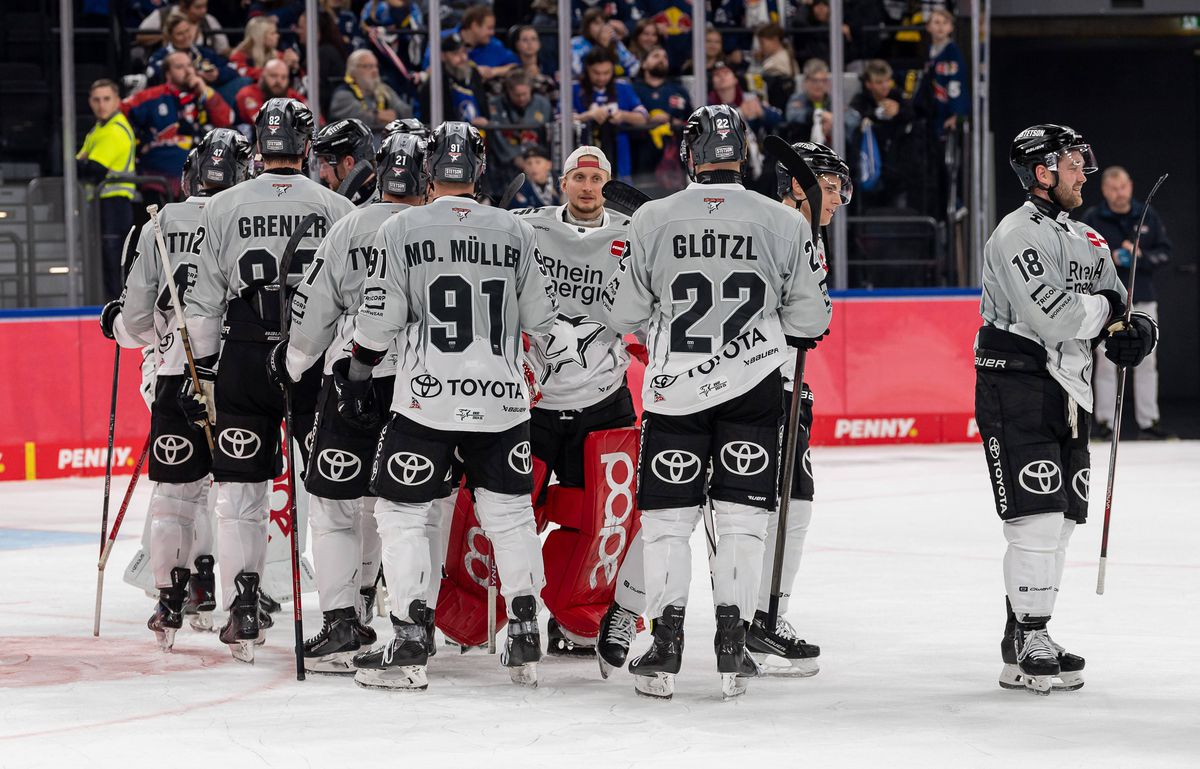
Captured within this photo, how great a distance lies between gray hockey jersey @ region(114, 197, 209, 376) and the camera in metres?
6.21

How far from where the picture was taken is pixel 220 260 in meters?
5.98

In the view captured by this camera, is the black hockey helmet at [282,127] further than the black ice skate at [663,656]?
Yes

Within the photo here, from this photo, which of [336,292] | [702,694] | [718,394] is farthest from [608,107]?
[702,694]

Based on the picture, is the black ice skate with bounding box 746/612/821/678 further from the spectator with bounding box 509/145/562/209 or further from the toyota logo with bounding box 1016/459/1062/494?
the spectator with bounding box 509/145/562/209

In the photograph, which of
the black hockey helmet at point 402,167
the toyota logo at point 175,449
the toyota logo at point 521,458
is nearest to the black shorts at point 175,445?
the toyota logo at point 175,449

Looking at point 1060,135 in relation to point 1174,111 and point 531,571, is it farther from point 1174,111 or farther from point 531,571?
point 1174,111

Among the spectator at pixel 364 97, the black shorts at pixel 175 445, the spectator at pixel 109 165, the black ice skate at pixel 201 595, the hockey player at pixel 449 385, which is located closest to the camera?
the hockey player at pixel 449 385

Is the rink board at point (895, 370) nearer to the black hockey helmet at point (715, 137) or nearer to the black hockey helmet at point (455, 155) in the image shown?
the black hockey helmet at point (455, 155)

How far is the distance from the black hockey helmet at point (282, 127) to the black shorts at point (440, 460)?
124 cm

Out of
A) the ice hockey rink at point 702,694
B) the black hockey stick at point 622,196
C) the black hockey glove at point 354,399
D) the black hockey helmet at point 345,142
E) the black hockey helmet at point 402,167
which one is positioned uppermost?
the black hockey helmet at point 345,142

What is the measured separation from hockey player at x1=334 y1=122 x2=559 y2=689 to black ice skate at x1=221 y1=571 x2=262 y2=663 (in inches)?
20.7

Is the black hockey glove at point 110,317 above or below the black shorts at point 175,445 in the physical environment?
above

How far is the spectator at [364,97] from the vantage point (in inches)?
465

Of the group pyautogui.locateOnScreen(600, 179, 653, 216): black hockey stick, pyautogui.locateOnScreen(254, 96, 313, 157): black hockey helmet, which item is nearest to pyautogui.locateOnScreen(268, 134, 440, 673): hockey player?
pyautogui.locateOnScreen(254, 96, 313, 157): black hockey helmet
